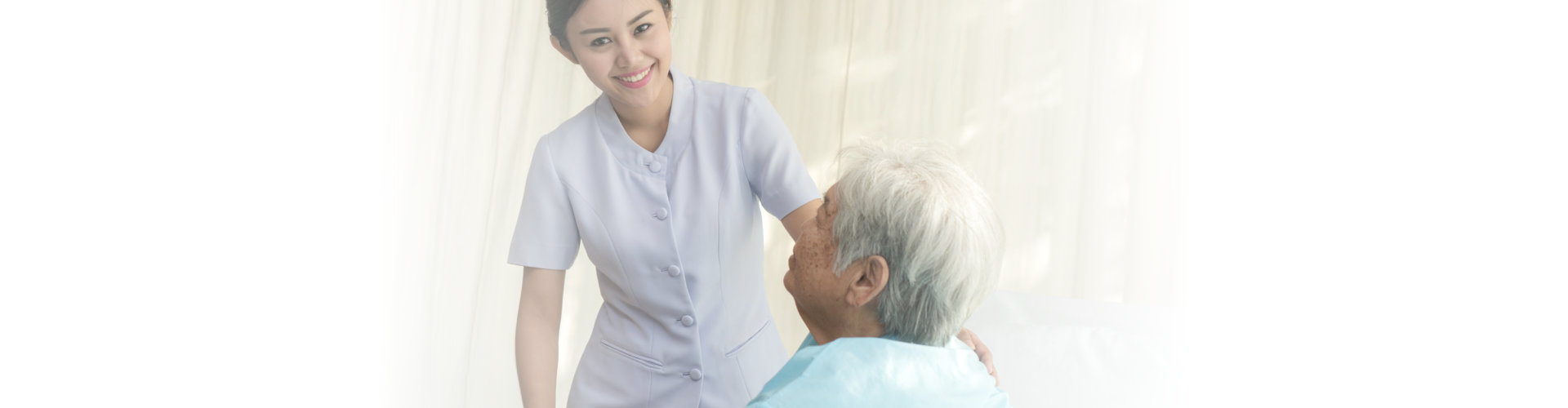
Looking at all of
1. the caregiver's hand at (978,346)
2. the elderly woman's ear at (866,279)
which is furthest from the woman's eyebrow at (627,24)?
the caregiver's hand at (978,346)

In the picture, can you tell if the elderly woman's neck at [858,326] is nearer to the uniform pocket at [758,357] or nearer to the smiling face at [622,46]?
the uniform pocket at [758,357]

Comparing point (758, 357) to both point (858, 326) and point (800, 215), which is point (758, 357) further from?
point (858, 326)

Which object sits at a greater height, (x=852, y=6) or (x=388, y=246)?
(x=852, y=6)

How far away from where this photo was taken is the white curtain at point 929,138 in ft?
8.55

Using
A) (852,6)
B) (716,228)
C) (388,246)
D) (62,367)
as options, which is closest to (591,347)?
(716,228)

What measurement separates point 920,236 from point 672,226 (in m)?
0.53

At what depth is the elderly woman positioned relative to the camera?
4.09 ft

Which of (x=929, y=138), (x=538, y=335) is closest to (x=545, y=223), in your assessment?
(x=538, y=335)

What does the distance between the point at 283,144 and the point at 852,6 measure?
7.38ft

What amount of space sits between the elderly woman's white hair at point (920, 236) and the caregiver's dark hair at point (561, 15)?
504mm

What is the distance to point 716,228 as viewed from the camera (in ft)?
5.55

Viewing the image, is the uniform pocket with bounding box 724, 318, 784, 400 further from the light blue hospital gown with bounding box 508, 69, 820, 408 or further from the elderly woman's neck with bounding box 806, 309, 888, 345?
the elderly woman's neck with bounding box 806, 309, 888, 345

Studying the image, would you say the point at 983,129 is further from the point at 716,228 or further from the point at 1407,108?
the point at 716,228

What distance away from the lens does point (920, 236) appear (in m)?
1.26
